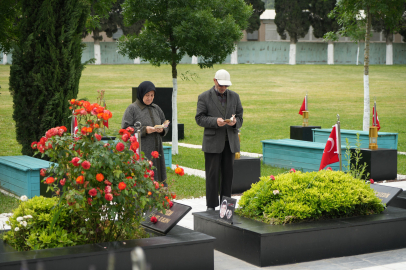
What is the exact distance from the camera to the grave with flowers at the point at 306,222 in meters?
4.92

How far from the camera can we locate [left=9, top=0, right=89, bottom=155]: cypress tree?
947 cm

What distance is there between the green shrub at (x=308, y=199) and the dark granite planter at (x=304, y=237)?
13 cm

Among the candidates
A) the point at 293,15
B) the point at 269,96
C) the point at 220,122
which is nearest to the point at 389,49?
the point at 293,15

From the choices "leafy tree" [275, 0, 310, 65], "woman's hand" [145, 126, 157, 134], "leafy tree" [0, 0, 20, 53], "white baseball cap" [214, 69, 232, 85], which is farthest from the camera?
"leafy tree" [275, 0, 310, 65]

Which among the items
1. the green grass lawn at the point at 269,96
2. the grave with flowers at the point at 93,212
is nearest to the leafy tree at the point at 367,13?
the green grass lawn at the point at 269,96

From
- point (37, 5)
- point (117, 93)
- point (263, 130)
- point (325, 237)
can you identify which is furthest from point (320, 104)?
point (325, 237)

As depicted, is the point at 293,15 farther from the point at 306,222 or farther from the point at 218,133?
the point at 306,222

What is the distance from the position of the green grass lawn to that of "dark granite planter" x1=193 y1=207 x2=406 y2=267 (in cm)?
533

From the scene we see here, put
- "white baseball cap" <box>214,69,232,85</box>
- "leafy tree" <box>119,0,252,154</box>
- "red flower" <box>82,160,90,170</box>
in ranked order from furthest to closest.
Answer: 1. "leafy tree" <box>119,0,252,154</box>
2. "white baseball cap" <box>214,69,232,85</box>
3. "red flower" <box>82,160,90,170</box>

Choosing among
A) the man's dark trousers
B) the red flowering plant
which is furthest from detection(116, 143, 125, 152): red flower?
the man's dark trousers

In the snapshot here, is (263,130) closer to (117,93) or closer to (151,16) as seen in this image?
(151,16)

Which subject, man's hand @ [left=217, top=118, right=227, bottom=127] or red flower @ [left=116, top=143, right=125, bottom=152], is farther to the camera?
man's hand @ [left=217, top=118, right=227, bottom=127]

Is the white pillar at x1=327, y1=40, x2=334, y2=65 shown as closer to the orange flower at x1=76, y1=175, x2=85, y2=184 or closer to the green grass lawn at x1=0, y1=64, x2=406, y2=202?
the green grass lawn at x1=0, y1=64, x2=406, y2=202

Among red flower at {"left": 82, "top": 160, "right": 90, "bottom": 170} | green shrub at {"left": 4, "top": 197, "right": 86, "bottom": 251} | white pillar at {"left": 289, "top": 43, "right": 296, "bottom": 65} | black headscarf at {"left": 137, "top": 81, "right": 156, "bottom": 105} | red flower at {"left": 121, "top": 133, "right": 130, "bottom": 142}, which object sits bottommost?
green shrub at {"left": 4, "top": 197, "right": 86, "bottom": 251}
